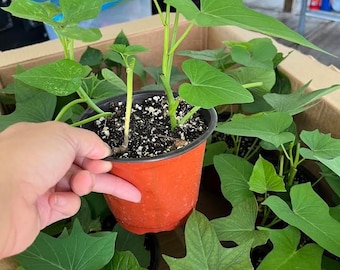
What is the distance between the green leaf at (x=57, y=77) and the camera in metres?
0.43

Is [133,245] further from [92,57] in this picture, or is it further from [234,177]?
[92,57]

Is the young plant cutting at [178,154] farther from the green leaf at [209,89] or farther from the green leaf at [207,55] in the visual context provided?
the green leaf at [207,55]

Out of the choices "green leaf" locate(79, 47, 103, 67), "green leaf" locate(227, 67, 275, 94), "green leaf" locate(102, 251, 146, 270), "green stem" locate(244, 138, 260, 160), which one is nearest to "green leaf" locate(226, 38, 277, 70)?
"green leaf" locate(227, 67, 275, 94)

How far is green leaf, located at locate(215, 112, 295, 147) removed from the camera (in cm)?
49

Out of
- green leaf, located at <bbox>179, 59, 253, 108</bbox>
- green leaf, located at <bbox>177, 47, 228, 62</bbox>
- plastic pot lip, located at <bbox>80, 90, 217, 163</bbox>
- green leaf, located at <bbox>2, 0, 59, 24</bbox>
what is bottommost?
green leaf, located at <bbox>177, 47, 228, 62</bbox>

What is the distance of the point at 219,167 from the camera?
576 mm

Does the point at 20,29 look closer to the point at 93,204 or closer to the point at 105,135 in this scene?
the point at 93,204

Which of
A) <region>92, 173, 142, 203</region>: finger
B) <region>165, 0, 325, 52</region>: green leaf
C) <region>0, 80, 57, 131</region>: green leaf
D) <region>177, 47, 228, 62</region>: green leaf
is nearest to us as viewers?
<region>165, 0, 325, 52</region>: green leaf

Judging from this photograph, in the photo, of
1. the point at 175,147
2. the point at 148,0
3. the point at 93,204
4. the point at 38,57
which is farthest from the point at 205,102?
the point at 148,0

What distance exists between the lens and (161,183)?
1.53 feet

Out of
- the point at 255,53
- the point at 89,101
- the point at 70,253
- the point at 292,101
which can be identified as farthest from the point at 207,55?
→ the point at 70,253

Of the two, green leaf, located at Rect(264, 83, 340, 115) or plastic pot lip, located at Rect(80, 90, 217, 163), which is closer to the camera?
plastic pot lip, located at Rect(80, 90, 217, 163)

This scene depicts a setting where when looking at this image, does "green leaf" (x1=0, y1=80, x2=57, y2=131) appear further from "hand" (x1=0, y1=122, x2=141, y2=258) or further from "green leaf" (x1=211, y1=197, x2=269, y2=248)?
"green leaf" (x1=211, y1=197, x2=269, y2=248)

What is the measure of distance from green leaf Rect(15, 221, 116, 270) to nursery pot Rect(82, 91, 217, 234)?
59 mm
